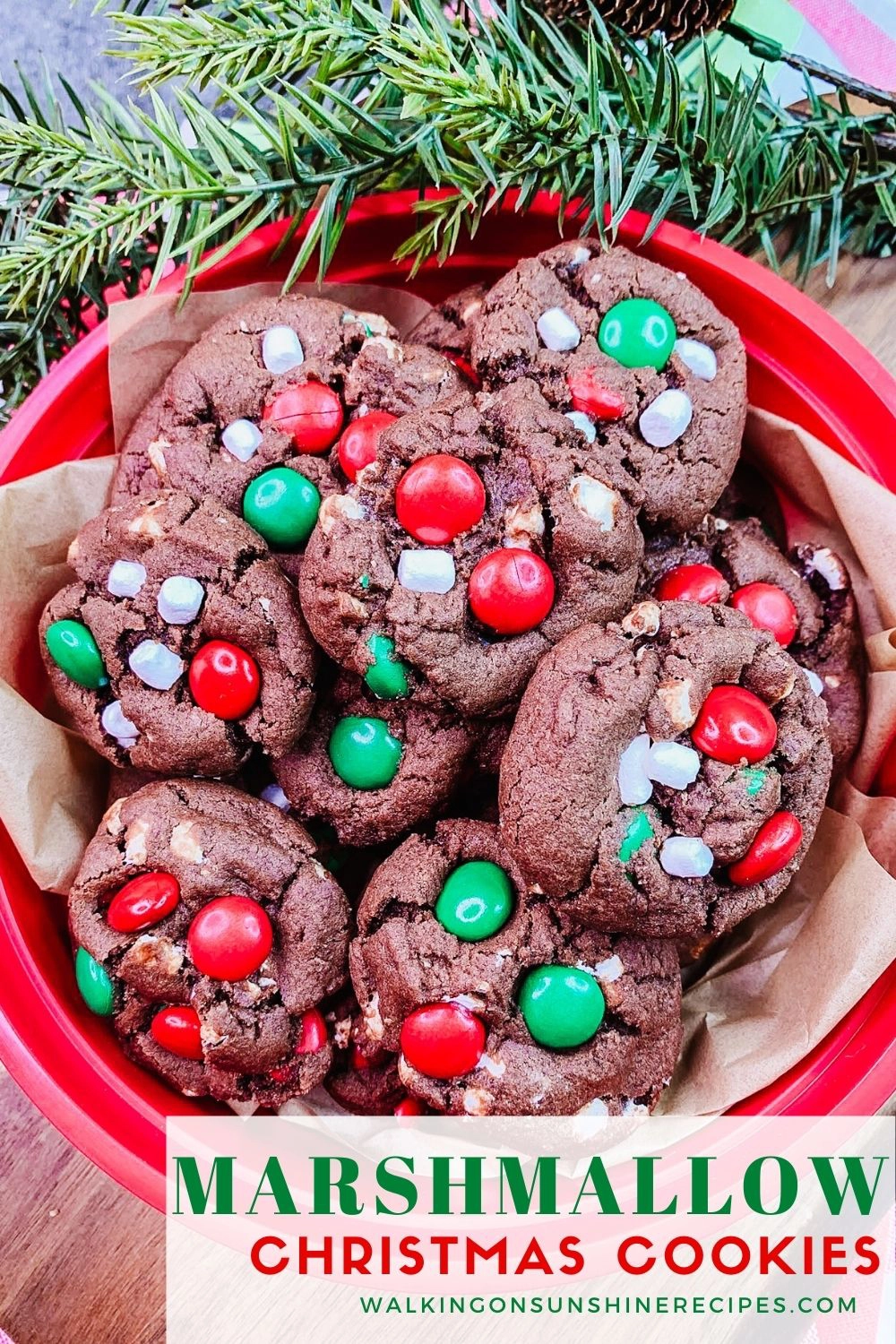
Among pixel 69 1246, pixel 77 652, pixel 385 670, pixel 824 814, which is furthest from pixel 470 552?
pixel 69 1246

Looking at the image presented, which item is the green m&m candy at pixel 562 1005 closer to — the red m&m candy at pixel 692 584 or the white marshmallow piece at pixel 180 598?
the red m&m candy at pixel 692 584

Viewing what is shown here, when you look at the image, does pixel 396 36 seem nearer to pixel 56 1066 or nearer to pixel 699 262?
pixel 699 262

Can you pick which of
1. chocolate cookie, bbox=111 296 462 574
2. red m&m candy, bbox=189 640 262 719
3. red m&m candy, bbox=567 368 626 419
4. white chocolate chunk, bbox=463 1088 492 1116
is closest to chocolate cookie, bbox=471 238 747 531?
red m&m candy, bbox=567 368 626 419

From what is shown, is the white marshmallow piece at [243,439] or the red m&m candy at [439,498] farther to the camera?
the white marshmallow piece at [243,439]

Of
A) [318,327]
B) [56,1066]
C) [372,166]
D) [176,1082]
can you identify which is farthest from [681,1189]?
[372,166]

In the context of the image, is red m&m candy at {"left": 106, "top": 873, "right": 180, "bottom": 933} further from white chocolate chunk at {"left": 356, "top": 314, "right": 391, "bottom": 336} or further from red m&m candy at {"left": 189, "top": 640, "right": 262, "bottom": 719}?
white chocolate chunk at {"left": 356, "top": 314, "right": 391, "bottom": 336}

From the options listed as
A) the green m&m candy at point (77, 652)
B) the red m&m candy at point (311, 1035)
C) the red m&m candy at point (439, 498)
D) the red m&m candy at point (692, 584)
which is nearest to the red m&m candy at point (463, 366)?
the red m&m candy at point (439, 498)
